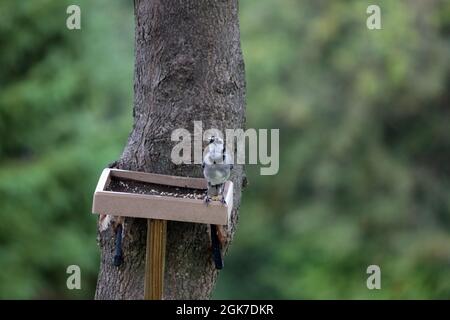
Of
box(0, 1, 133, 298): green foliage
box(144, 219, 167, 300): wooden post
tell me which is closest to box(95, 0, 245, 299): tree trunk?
box(144, 219, 167, 300): wooden post

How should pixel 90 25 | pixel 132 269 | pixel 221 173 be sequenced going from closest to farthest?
pixel 221 173
pixel 132 269
pixel 90 25

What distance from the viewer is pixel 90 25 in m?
10.7

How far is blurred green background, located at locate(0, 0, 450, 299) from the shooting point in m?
10.0

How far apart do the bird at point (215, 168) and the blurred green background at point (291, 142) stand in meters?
6.61

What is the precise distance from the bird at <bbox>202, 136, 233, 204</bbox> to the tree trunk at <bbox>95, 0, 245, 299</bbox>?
0.26 metres

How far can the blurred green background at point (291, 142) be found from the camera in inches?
395

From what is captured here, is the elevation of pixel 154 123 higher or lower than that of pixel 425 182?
higher

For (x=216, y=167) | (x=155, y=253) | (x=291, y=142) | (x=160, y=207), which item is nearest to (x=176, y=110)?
(x=216, y=167)

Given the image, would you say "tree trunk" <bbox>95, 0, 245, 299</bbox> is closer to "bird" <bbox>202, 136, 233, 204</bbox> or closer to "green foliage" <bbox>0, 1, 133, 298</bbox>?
"bird" <bbox>202, 136, 233, 204</bbox>

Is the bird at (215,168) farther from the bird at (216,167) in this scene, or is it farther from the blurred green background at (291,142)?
the blurred green background at (291,142)

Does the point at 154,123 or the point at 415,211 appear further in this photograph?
the point at 415,211
